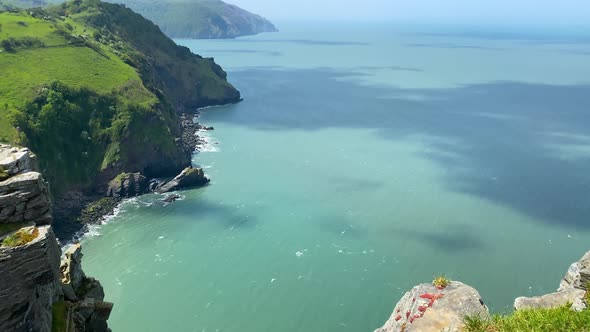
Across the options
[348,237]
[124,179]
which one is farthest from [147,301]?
[124,179]

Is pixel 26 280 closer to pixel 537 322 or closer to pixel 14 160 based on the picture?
pixel 14 160

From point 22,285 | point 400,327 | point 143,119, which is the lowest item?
point 143,119

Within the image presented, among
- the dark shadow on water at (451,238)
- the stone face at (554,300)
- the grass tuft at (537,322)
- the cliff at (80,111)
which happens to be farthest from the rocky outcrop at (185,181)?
the grass tuft at (537,322)

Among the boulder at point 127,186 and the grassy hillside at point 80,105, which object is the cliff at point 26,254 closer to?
the boulder at point 127,186

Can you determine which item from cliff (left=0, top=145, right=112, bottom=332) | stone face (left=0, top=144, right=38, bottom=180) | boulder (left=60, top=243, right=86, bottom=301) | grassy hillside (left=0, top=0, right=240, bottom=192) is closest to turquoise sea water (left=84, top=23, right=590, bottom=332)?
grassy hillside (left=0, top=0, right=240, bottom=192)

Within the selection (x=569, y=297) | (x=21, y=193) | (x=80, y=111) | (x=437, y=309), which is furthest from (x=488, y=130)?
(x=21, y=193)

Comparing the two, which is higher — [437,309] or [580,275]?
[580,275]

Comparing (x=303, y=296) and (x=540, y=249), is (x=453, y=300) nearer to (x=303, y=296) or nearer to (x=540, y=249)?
(x=303, y=296)
